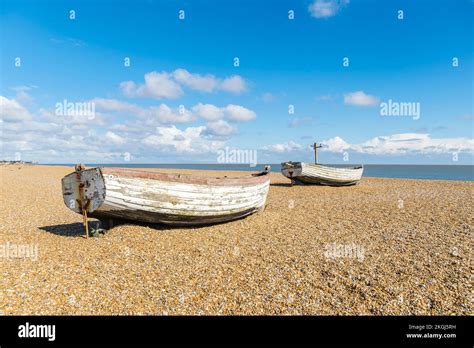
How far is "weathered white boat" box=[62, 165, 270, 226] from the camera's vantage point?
26.0 ft

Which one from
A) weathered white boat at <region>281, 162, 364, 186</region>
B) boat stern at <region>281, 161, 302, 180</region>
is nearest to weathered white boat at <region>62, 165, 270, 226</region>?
boat stern at <region>281, 161, 302, 180</region>

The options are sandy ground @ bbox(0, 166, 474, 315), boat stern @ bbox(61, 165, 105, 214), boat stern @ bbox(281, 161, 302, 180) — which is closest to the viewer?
sandy ground @ bbox(0, 166, 474, 315)

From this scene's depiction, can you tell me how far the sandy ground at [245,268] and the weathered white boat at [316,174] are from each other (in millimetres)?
11405

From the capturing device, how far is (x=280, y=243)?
865 centimetres

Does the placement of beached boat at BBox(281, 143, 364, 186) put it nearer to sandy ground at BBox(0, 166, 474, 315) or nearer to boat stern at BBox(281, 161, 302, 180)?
boat stern at BBox(281, 161, 302, 180)

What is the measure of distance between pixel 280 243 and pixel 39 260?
6.44 metres

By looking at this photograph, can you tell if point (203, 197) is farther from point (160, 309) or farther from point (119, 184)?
point (160, 309)

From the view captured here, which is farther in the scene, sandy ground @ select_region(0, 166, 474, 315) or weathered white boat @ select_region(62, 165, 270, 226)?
weathered white boat @ select_region(62, 165, 270, 226)

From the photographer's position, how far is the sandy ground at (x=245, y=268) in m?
5.00

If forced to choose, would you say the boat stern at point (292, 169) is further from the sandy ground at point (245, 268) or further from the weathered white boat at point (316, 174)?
the sandy ground at point (245, 268)

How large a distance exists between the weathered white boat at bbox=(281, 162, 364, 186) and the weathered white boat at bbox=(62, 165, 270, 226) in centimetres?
1338
